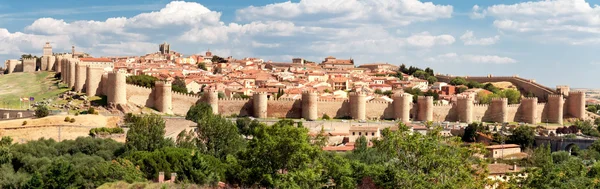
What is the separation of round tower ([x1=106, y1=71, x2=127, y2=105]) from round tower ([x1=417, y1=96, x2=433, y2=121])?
688 inches

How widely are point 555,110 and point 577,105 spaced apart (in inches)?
98.1

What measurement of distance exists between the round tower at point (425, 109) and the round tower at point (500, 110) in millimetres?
4638

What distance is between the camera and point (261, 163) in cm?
2059

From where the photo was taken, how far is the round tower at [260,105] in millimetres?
42969

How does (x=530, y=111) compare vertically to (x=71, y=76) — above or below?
below

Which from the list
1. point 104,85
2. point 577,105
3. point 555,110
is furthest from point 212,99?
point 577,105

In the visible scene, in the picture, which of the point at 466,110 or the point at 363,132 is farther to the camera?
the point at 466,110

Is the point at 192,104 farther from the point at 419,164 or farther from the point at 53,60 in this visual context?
the point at 419,164

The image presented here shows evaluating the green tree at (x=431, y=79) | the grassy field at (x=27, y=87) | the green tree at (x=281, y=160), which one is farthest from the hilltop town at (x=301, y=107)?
the green tree at (x=281, y=160)

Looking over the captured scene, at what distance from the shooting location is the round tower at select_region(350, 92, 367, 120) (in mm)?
43969

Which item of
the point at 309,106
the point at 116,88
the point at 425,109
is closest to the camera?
the point at 116,88

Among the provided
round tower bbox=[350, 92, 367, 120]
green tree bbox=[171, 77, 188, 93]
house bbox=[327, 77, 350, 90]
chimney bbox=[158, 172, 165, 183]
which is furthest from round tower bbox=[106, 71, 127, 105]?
house bbox=[327, 77, 350, 90]

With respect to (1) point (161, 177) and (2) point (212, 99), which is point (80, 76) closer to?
(2) point (212, 99)

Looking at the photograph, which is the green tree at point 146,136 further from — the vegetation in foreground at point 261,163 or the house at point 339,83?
the house at point 339,83
